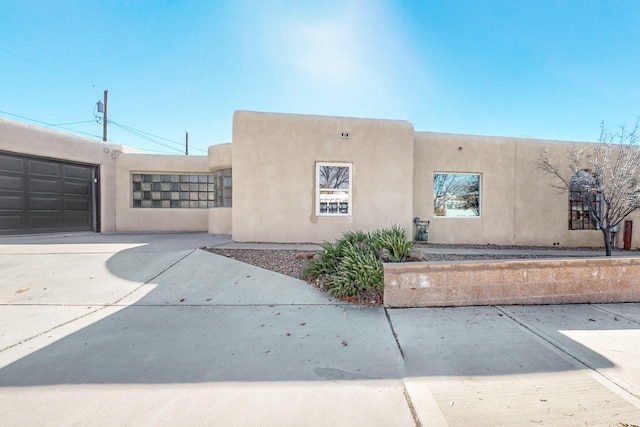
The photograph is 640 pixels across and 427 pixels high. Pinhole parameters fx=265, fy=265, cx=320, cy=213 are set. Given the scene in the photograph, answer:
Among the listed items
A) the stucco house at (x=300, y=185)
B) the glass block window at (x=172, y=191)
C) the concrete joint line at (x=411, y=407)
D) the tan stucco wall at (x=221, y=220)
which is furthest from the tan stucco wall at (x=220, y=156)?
the concrete joint line at (x=411, y=407)

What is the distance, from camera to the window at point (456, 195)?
912 cm

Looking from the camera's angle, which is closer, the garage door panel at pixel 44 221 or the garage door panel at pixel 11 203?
the garage door panel at pixel 11 203

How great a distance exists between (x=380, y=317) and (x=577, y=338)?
2.31 m

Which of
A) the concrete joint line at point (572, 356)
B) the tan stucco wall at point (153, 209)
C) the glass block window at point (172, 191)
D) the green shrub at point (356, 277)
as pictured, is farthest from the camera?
the glass block window at point (172, 191)

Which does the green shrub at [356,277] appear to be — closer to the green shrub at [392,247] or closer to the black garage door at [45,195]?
the green shrub at [392,247]

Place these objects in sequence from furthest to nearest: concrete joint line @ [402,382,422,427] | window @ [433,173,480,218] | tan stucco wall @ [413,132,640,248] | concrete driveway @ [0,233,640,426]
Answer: window @ [433,173,480,218] → tan stucco wall @ [413,132,640,248] → concrete driveway @ [0,233,640,426] → concrete joint line @ [402,382,422,427]

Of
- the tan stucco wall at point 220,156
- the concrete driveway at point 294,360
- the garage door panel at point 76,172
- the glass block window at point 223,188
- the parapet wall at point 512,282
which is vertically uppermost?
the tan stucco wall at point 220,156

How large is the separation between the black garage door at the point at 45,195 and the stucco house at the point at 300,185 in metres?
0.03

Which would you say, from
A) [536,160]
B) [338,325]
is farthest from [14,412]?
[536,160]

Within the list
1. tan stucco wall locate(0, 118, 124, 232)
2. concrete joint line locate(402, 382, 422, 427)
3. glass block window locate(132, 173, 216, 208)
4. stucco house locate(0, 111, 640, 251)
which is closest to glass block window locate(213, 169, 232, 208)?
stucco house locate(0, 111, 640, 251)

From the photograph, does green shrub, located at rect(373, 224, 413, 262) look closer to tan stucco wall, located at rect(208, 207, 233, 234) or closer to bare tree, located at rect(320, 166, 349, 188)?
bare tree, located at rect(320, 166, 349, 188)

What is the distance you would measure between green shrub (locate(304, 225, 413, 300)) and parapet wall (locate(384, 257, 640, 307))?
35 cm

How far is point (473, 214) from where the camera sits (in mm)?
9164

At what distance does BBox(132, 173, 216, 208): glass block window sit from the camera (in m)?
11.4
